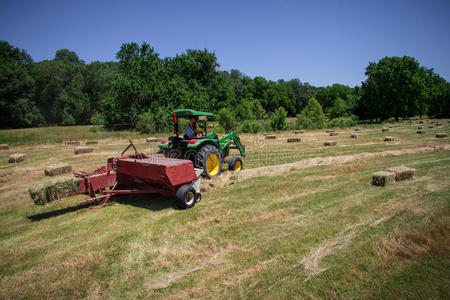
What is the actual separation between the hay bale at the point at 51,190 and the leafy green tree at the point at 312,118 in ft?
97.8

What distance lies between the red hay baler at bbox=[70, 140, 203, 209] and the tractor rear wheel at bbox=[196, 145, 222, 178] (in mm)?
1142

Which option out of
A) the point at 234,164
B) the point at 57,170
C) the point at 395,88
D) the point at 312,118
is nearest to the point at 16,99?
the point at 57,170

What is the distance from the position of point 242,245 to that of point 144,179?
9.80ft

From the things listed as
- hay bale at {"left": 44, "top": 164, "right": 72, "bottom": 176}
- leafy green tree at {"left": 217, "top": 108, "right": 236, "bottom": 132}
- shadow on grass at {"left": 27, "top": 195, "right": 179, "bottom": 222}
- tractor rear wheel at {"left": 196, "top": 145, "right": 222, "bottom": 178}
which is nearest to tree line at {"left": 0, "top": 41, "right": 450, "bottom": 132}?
leafy green tree at {"left": 217, "top": 108, "right": 236, "bottom": 132}

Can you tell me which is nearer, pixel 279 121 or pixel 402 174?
pixel 402 174

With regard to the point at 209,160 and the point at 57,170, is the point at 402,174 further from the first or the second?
the point at 57,170

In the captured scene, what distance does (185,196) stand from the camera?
5.45 meters

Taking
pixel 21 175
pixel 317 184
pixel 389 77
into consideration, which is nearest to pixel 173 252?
pixel 317 184

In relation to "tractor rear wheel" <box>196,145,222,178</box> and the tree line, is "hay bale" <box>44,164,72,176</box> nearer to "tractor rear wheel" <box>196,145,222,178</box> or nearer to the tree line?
"tractor rear wheel" <box>196,145,222,178</box>

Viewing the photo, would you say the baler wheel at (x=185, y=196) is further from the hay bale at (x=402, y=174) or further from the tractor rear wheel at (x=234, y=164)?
the hay bale at (x=402, y=174)

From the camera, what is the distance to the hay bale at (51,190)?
16.4 feet

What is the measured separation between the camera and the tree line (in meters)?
29.3

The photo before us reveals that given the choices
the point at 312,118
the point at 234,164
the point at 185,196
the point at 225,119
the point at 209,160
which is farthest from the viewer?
the point at 312,118

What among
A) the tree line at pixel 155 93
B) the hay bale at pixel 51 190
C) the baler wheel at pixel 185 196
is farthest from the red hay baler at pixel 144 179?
the tree line at pixel 155 93
